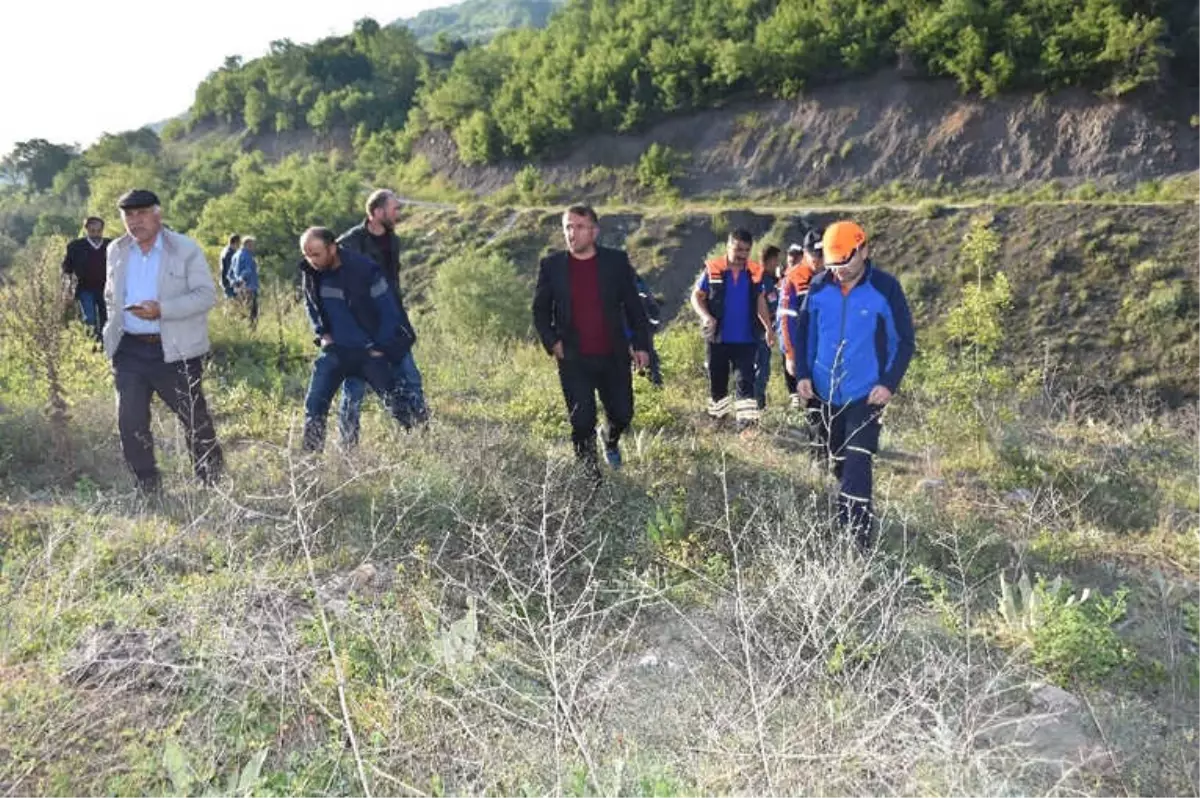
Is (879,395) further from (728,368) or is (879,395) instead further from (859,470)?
(728,368)

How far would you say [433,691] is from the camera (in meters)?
2.53

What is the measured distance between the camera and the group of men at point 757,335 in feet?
12.0

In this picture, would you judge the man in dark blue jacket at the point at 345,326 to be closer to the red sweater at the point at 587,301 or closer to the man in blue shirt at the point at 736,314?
the red sweater at the point at 587,301

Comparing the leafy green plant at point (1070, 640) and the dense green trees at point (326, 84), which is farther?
the dense green trees at point (326, 84)

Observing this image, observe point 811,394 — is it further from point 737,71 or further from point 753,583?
point 737,71

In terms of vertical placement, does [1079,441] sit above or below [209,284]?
below

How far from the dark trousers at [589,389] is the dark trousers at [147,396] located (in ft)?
6.70

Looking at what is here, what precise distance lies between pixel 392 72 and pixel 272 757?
76.1 m

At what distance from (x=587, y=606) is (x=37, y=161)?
9232 cm

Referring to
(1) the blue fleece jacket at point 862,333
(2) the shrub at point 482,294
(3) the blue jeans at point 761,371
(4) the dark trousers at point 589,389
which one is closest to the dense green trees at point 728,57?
(2) the shrub at point 482,294

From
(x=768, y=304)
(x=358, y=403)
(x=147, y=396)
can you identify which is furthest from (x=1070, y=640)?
(x=147, y=396)

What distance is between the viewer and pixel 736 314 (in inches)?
228

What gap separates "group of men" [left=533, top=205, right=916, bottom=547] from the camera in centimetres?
367

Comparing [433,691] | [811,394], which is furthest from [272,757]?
[811,394]
